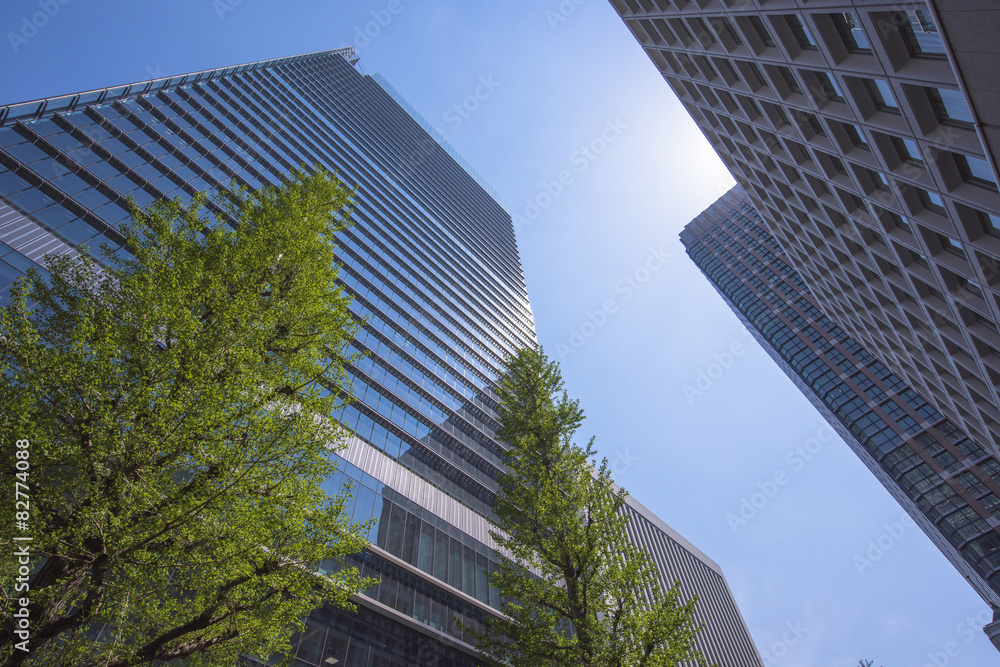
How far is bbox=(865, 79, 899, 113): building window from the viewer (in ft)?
40.0

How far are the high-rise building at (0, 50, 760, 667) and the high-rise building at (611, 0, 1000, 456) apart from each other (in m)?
20.7

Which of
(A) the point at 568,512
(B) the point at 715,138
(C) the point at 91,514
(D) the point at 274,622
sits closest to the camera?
(C) the point at 91,514

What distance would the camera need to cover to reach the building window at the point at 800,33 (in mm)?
13602

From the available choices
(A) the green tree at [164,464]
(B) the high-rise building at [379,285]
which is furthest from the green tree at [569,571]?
(B) the high-rise building at [379,285]

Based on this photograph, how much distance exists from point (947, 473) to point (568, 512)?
5633 centimetres

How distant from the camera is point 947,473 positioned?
1880 inches

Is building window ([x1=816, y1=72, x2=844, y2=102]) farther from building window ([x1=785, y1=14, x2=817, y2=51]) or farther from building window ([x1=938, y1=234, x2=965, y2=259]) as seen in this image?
building window ([x1=938, y1=234, x2=965, y2=259])

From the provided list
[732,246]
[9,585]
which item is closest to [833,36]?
[9,585]

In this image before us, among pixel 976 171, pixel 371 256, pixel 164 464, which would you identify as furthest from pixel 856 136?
pixel 371 256

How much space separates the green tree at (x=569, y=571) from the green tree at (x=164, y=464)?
5510 millimetres

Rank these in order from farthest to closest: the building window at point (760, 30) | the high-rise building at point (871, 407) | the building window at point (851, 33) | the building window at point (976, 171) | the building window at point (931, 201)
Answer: the high-rise building at point (871, 407)
the building window at point (760, 30)
the building window at point (931, 201)
the building window at point (851, 33)
the building window at point (976, 171)

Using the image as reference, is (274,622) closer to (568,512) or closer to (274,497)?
(274,497)

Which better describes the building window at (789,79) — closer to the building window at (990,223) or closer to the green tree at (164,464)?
the building window at (990,223)

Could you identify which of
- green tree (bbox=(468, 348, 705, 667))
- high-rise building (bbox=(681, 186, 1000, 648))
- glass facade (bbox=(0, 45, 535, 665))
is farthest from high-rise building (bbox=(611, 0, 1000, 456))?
high-rise building (bbox=(681, 186, 1000, 648))
